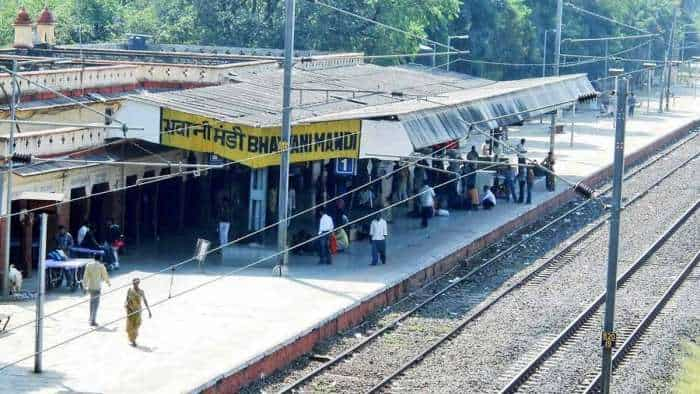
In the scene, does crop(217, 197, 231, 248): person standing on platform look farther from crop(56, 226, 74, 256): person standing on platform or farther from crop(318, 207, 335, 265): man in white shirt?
crop(56, 226, 74, 256): person standing on platform

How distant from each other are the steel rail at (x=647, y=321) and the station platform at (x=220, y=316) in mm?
4629

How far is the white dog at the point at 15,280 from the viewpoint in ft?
87.4

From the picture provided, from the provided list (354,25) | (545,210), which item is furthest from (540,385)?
(354,25)

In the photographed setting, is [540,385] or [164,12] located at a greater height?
[164,12]

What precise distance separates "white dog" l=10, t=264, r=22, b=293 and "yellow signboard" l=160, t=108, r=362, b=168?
221 inches

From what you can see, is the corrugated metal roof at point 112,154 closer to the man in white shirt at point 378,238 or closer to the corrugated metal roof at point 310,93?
the corrugated metal roof at point 310,93

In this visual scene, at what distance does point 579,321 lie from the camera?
2816 centimetres

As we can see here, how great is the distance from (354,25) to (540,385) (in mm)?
40517

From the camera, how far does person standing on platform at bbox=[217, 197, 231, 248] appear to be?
32.6 meters

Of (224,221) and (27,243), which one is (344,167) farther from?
(27,243)

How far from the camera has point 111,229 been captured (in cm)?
3125

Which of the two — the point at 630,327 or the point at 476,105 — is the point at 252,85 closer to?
the point at 476,105

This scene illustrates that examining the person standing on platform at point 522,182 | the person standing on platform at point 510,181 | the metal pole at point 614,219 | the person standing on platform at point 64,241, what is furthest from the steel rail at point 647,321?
the person standing on platform at point 64,241

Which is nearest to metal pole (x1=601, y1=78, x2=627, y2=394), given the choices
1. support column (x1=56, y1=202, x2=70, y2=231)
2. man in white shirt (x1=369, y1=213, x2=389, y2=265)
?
man in white shirt (x1=369, y1=213, x2=389, y2=265)
